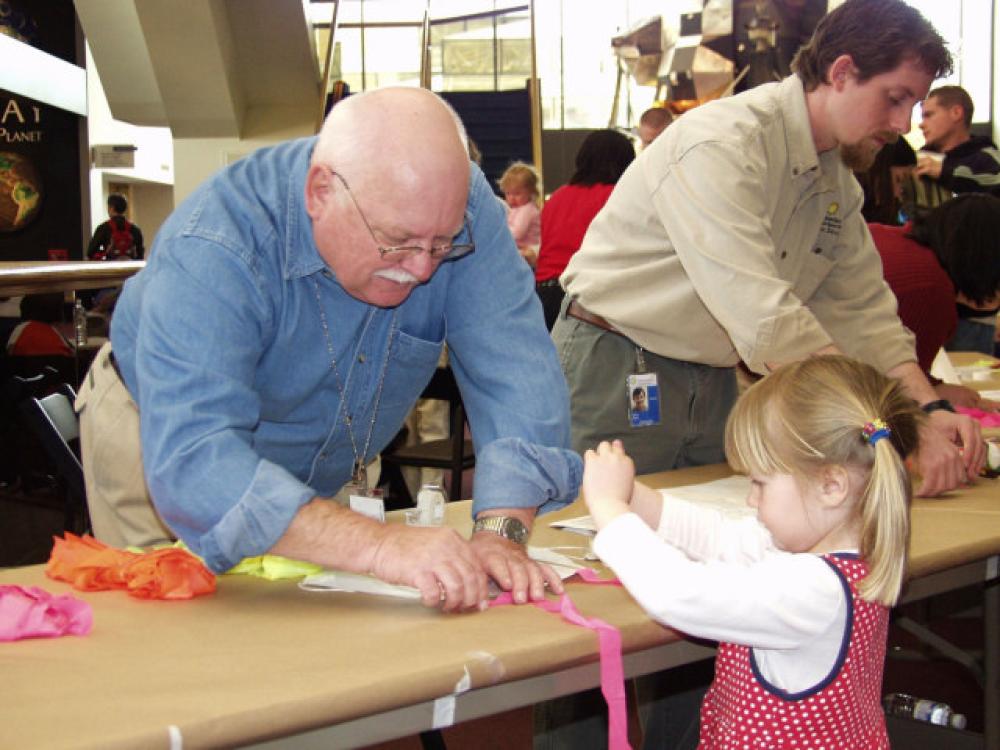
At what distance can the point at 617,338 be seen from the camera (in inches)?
100

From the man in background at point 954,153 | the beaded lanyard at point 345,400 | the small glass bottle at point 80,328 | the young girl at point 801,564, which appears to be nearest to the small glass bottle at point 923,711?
the young girl at point 801,564

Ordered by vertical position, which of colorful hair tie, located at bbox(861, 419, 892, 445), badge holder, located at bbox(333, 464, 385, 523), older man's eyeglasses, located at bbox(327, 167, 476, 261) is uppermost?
older man's eyeglasses, located at bbox(327, 167, 476, 261)

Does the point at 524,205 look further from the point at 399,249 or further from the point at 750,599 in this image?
the point at 750,599

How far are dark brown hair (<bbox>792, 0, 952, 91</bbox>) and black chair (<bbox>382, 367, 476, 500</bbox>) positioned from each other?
195 centimetres

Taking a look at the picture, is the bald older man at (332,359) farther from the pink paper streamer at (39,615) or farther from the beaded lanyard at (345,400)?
the pink paper streamer at (39,615)

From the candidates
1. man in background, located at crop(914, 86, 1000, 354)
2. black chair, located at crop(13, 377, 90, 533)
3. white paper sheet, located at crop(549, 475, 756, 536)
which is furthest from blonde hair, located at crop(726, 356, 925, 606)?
man in background, located at crop(914, 86, 1000, 354)

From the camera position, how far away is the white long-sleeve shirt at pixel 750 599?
140cm

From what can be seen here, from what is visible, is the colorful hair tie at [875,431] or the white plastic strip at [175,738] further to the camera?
the colorful hair tie at [875,431]

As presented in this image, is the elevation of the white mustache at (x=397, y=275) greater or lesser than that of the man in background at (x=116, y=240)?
lesser

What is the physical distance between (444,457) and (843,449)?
2.88m

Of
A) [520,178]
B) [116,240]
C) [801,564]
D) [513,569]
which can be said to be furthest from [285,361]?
[116,240]

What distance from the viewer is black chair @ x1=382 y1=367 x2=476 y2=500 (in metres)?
4.07

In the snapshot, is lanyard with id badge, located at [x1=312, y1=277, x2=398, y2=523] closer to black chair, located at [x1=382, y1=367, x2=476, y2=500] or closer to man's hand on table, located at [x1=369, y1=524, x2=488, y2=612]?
man's hand on table, located at [x1=369, y1=524, x2=488, y2=612]

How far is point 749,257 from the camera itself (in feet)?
7.11
